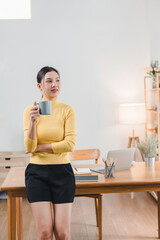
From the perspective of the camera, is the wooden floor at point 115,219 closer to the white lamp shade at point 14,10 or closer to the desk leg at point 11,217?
the desk leg at point 11,217

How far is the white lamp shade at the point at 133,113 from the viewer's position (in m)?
4.70

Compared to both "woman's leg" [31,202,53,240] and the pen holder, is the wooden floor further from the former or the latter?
"woman's leg" [31,202,53,240]

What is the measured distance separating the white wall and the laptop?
2318 mm

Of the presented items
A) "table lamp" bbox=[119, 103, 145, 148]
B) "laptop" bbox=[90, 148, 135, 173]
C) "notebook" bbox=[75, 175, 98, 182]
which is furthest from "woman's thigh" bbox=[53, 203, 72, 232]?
"table lamp" bbox=[119, 103, 145, 148]

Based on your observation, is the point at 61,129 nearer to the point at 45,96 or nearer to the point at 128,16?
the point at 45,96

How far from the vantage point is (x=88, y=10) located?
496 centimetres

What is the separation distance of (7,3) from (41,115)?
343 cm

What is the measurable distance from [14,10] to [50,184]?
365 cm

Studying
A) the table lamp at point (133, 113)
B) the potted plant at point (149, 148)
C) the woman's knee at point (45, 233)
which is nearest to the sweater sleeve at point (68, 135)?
the woman's knee at point (45, 233)

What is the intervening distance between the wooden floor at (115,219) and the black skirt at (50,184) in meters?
1.31

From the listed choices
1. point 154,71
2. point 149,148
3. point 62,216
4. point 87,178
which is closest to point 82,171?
point 87,178

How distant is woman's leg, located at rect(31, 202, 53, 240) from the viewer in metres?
1.94

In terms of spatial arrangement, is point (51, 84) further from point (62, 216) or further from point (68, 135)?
point (62, 216)

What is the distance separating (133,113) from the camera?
4707mm
